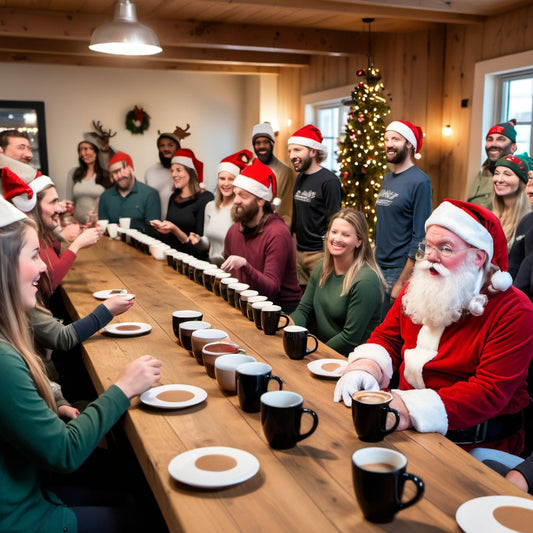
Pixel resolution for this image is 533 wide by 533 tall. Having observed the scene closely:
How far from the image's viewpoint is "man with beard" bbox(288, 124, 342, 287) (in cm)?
404

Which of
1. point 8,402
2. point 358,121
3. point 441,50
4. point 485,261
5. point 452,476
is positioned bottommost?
point 452,476

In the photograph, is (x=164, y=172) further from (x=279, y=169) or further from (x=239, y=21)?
(x=239, y=21)

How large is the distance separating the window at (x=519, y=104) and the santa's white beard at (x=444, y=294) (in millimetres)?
3483

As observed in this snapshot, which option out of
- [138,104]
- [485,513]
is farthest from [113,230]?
[138,104]

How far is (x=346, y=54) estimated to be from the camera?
652 centimetres

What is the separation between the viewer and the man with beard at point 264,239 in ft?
9.75

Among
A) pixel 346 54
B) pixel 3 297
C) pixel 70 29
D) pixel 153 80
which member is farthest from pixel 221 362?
pixel 153 80

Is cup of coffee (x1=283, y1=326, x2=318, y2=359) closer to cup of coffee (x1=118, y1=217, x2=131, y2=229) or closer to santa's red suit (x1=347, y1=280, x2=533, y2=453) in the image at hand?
santa's red suit (x1=347, y1=280, x2=533, y2=453)

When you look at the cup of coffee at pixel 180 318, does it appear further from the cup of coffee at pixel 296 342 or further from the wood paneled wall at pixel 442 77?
the wood paneled wall at pixel 442 77

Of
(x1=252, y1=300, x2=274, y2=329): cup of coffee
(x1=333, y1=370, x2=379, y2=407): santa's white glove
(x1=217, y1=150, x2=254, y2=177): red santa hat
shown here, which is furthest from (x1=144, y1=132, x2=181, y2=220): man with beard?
(x1=333, y1=370, x2=379, y2=407): santa's white glove

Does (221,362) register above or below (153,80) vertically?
below

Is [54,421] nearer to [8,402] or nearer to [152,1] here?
[8,402]

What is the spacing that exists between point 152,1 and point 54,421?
4.46m

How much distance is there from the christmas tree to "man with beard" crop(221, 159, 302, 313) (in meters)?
2.48
